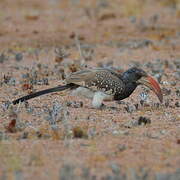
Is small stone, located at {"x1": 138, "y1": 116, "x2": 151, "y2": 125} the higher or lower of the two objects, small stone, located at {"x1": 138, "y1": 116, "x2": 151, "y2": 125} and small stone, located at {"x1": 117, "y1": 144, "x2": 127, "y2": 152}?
the higher

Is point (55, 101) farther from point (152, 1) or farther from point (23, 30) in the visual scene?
point (152, 1)

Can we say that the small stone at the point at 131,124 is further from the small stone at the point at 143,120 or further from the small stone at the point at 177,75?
the small stone at the point at 177,75

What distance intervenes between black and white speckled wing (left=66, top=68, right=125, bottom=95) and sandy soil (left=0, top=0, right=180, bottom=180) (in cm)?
25

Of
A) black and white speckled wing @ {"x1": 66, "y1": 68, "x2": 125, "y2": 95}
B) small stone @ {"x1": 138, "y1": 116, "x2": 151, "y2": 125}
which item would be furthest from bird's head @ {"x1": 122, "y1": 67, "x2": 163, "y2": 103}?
small stone @ {"x1": 138, "y1": 116, "x2": 151, "y2": 125}

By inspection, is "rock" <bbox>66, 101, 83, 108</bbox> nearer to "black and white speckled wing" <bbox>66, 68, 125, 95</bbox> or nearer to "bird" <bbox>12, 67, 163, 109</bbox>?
"bird" <bbox>12, 67, 163, 109</bbox>

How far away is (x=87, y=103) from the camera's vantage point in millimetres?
8414

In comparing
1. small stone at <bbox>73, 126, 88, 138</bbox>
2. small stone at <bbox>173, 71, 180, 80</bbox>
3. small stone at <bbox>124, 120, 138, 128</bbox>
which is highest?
small stone at <bbox>173, 71, 180, 80</bbox>

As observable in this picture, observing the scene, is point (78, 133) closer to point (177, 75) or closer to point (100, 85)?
point (100, 85)

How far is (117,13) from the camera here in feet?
58.5

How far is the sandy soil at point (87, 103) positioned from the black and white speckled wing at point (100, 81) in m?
0.25

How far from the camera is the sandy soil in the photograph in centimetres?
543

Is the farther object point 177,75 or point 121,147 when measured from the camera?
point 177,75

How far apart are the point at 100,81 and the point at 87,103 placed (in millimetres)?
684

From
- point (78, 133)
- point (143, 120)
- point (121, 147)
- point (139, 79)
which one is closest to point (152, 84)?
point (139, 79)
